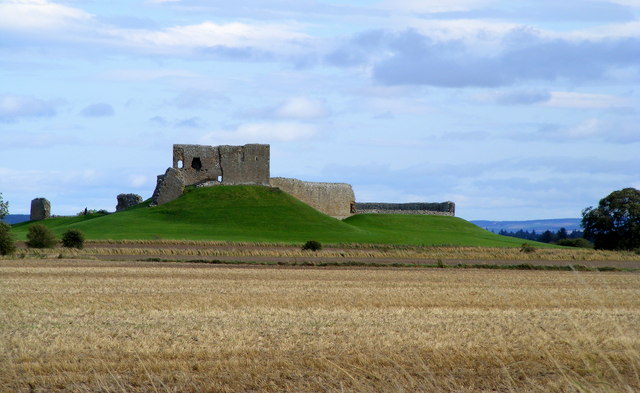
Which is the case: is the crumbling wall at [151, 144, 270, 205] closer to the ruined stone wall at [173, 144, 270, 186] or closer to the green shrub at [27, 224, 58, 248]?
the ruined stone wall at [173, 144, 270, 186]

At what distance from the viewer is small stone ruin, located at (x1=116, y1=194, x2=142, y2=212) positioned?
257 ft

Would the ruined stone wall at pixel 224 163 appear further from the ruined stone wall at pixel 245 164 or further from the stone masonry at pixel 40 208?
the stone masonry at pixel 40 208

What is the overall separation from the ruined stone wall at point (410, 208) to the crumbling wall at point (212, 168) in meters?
14.6

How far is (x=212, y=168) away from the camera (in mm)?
73250

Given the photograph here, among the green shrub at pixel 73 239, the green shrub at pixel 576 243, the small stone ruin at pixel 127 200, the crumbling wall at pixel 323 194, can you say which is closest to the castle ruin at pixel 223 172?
the crumbling wall at pixel 323 194

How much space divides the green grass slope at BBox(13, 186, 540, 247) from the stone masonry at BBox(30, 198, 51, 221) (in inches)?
151

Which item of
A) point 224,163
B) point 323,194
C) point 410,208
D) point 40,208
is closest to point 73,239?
point 224,163

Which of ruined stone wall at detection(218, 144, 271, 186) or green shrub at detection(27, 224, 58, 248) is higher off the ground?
ruined stone wall at detection(218, 144, 271, 186)

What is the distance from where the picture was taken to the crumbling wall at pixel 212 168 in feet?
235

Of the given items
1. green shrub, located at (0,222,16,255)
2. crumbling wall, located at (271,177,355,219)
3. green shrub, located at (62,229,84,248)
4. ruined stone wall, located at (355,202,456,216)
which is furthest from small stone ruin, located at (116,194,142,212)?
green shrub, located at (0,222,16,255)

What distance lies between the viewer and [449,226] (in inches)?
3056

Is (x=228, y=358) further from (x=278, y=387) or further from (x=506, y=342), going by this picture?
(x=506, y=342)

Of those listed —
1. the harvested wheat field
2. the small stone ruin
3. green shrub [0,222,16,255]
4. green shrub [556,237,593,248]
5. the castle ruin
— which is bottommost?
the harvested wheat field

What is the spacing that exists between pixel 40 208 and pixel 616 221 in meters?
47.1
